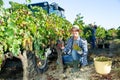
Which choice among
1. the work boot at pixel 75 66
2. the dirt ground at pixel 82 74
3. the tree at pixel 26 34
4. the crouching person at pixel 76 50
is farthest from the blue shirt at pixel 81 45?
the tree at pixel 26 34

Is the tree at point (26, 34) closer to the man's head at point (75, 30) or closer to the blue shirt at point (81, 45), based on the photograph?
the blue shirt at point (81, 45)

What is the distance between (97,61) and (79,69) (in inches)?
28.7

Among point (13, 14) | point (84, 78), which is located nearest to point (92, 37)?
point (84, 78)

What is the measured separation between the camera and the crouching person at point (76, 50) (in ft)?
25.0

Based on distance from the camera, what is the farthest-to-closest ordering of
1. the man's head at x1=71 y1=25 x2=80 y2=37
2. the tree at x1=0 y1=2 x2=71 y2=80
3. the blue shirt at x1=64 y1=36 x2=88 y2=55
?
the blue shirt at x1=64 y1=36 x2=88 y2=55, the man's head at x1=71 y1=25 x2=80 y2=37, the tree at x1=0 y1=2 x2=71 y2=80

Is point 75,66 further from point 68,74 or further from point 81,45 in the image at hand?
point 81,45

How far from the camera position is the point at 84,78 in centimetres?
741

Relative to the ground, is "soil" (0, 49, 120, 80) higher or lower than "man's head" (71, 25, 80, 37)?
lower

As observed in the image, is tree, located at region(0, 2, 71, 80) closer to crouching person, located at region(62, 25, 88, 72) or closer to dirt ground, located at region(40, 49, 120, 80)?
dirt ground, located at region(40, 49, 120, 80)

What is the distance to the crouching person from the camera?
7.61 metres

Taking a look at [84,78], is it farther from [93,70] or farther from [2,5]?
[2,5]

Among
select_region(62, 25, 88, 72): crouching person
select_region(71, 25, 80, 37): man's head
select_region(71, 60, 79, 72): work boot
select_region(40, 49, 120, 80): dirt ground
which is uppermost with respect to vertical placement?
select_region(71, 25, 80, 37): man's head

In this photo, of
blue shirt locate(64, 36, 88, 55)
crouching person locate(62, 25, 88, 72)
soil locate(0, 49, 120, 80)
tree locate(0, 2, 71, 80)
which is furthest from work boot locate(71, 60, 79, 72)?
tree locate(0, 2, 71, 80)

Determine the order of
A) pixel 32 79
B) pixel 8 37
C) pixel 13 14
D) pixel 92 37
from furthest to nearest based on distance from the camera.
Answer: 1. pixel 92 37
2. pixel 32 79
3. pixel 13 14
4. pixel 8 37
